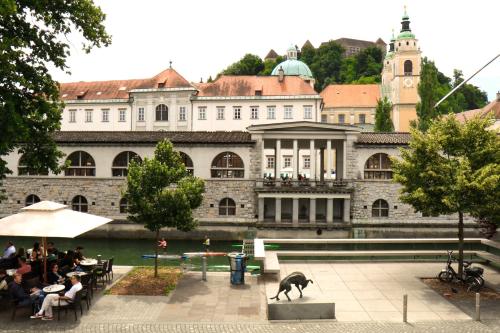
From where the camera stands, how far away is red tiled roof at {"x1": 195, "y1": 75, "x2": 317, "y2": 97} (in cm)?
6675

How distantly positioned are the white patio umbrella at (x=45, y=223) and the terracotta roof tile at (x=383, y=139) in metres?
28.8

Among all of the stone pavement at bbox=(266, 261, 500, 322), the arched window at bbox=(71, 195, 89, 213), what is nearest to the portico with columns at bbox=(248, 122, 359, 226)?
the arched window at bbox=(71, 195, 89, 213)

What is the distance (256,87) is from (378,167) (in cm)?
3181

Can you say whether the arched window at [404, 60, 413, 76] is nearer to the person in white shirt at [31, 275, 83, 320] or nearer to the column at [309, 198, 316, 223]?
the column at [309, 198, 316, 223]

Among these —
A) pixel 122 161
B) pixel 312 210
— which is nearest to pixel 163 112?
pixel 122 161

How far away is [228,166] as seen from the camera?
39656mm

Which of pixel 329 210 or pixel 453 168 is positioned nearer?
pixel 453 168

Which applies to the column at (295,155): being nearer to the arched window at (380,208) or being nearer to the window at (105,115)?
the arched window at (380,208)

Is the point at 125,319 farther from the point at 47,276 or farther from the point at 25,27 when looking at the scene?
the point at 25,27

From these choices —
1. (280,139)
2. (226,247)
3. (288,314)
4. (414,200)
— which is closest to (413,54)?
(280,139)

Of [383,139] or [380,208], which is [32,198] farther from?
[383,139]

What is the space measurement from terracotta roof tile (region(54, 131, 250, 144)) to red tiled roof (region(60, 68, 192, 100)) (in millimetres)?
26639

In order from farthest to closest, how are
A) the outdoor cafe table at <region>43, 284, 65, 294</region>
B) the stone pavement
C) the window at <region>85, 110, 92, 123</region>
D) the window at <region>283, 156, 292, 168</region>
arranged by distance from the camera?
the window at <region>283, 156, 292, 168</region>
the window at <region>85, 110, 92, 123</region>
the stone pavement
the outdoor cafe table at <region>43, 284, 65, 294</region>

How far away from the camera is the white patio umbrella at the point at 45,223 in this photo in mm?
14227
